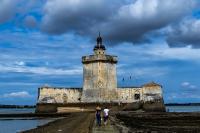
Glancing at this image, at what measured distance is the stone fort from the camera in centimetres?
6128

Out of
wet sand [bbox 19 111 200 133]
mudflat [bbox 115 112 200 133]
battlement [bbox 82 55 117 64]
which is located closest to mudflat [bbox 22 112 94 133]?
wet sand [bbox 19 111 200 133]

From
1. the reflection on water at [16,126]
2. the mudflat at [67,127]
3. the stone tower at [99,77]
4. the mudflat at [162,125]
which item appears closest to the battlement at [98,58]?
the stone tower at [99,77]

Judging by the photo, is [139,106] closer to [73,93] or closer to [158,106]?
[158,106]

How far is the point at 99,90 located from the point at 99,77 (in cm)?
168

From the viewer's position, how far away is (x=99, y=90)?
61125 millimetres

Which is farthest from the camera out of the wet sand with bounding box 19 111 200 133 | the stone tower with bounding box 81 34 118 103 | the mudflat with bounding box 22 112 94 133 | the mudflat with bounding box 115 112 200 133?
the stone tower with bounding box 81 34 118 103

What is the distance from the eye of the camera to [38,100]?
64.1 metres

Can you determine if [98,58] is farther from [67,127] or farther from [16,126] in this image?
[67,127]

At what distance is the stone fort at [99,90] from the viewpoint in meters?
61.3

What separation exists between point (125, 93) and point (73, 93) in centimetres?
719

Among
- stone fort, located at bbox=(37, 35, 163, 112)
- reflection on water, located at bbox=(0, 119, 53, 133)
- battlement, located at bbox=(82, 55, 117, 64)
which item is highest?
battlement, located at bbox=(82, 55, 117, 64)

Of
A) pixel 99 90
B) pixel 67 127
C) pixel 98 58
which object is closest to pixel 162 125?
pixel 67 127

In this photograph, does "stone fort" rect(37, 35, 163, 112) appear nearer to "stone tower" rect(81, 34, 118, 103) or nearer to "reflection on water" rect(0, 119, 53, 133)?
"stone tower" rect(81, 34, 118, 103)

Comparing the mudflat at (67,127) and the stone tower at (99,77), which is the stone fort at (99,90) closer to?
the stone tower at (99,77)
